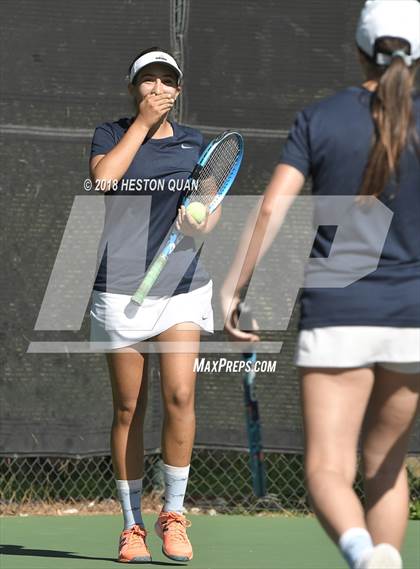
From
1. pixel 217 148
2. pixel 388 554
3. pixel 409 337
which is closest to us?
pixel 388 554

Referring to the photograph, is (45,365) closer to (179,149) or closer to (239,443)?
(239,443)

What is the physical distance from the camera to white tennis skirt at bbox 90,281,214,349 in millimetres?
4598

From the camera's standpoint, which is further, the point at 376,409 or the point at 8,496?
the point at 8,496

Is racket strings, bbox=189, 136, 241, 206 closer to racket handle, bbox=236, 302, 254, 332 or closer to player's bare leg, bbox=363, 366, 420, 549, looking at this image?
racket handle, bbox=236, 302, 254, 332

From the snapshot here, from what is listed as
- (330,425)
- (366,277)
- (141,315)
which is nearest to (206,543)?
(141,315)

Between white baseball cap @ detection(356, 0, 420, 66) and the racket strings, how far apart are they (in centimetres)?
157

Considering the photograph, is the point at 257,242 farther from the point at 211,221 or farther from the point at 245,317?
the point at 211,221

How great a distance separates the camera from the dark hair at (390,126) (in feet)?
10.0

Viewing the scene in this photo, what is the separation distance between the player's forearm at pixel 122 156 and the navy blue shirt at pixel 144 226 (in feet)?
0.21

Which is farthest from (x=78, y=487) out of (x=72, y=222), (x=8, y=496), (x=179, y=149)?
(x=179, y=149)

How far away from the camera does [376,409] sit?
3.23m

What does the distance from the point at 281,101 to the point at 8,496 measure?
7.14ft

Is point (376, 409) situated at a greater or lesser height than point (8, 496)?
lesser

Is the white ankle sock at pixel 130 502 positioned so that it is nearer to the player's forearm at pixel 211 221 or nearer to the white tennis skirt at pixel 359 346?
the player's forearm at pixel 211 221
